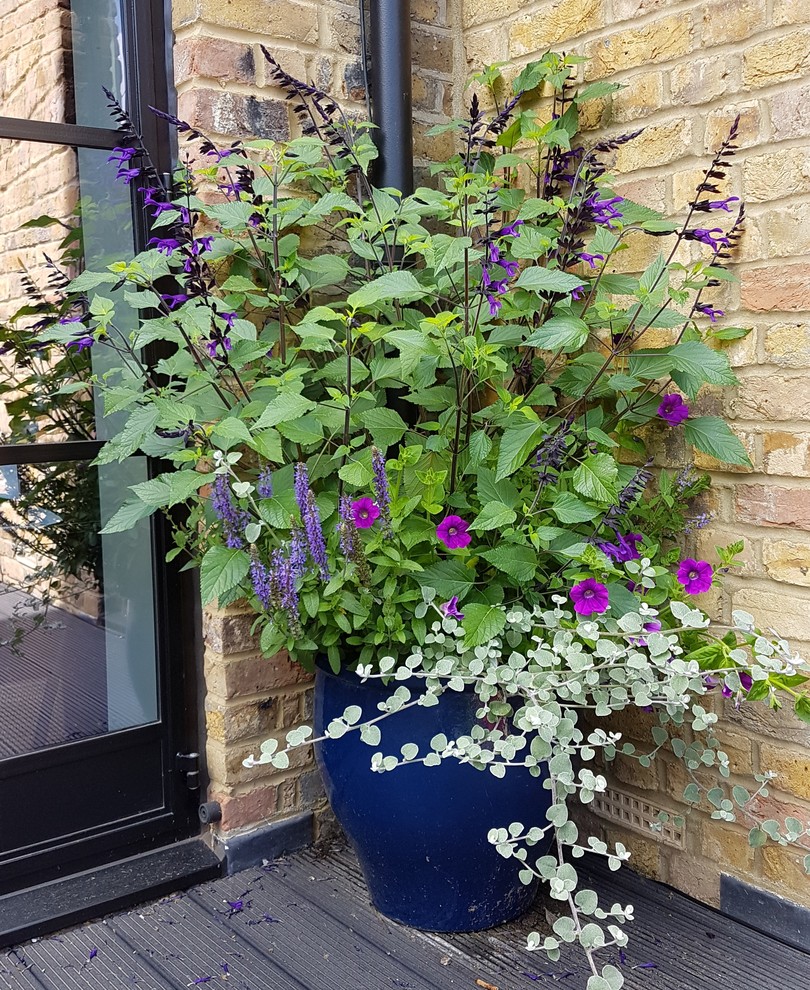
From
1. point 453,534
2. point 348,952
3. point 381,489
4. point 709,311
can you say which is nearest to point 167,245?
point 381,489

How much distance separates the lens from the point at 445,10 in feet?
6.81

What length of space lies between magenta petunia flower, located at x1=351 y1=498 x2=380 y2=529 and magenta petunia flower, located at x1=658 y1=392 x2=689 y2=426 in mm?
537

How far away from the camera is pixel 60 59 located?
1757 mm

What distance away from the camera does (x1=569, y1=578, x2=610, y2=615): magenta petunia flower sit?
147 cm

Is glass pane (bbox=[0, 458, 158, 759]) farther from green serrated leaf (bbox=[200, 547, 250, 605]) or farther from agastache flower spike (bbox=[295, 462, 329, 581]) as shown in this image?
agastache flower spike (bbox=[295, 462, 329, 581])

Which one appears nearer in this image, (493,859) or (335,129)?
(493,859)

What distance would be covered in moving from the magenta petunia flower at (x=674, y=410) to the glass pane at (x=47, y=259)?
1046 millimetres

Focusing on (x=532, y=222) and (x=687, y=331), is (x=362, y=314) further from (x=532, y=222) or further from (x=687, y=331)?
(x=687, y=331)

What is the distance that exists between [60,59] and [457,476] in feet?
3.55

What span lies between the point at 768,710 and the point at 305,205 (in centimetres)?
121

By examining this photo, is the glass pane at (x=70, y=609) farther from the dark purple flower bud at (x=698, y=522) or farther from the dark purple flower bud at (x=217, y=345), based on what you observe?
the dark purple flower bud at (x=698, y=522)

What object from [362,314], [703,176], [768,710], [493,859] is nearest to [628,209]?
[703,176]

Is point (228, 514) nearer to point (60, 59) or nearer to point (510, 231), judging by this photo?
point (510, 231)

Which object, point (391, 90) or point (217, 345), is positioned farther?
point (391, 90)
